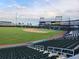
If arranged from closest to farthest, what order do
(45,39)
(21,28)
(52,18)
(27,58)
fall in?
(27,58) < (21,28) < (45,39) < (52,18)

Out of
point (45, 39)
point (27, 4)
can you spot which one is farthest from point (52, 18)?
point (27, 4)

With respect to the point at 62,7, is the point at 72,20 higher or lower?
lower

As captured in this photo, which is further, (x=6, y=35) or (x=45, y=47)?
(x=45, y=47)

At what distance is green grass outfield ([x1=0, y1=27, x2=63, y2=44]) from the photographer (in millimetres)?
6637

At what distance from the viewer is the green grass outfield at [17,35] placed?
664 cm

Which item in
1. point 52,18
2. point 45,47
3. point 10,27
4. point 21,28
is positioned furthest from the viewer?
point 52,18

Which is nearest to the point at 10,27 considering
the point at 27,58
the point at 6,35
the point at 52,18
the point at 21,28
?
the point at 6,35

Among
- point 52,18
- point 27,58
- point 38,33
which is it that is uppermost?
point 52,18

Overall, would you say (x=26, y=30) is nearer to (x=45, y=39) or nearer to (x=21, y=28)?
(x=21, y=28)

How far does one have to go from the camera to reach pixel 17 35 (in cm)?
718

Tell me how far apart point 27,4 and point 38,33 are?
148cm

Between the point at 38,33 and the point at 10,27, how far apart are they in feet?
6.99

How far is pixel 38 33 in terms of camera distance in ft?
27.7

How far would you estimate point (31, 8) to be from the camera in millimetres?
8430
